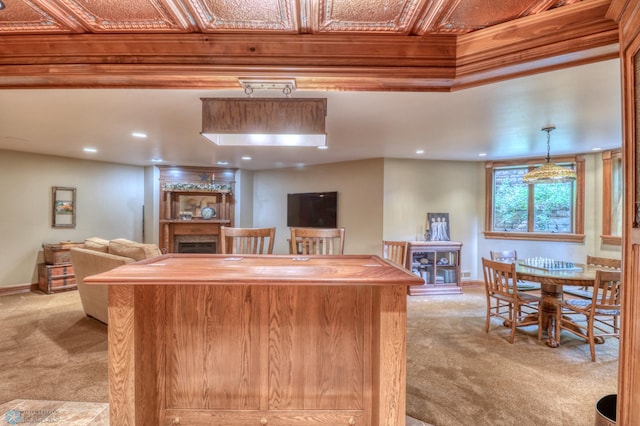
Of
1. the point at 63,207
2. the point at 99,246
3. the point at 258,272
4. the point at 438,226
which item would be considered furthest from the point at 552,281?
the point at 63,207

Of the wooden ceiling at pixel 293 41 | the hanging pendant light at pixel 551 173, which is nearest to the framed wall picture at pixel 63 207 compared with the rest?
the wooden ceiling at pixel 293 41

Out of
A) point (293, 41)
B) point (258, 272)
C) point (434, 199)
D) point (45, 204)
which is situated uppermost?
point (293, 41)

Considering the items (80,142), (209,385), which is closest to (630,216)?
(209,385)

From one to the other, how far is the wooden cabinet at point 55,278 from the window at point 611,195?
8.88m

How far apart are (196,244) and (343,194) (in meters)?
3.61

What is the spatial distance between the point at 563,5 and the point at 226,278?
2352 mm

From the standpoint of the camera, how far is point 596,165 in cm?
497

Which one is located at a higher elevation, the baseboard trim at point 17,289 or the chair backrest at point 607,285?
the chair backrest at point 607,285

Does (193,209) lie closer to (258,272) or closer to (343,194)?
(343,194)

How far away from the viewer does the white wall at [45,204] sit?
5215 millimetres

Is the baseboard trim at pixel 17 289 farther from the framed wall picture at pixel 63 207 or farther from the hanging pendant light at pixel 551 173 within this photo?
the hanging pendant light at pixel 551 173

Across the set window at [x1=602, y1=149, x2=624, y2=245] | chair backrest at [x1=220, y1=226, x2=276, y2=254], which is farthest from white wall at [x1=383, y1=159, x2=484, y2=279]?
chair backrest at [x1=220, y1=226, x2=276, y2=254]

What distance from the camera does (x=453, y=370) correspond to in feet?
9.06

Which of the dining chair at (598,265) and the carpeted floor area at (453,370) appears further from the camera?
the dining chair at (598,265)
